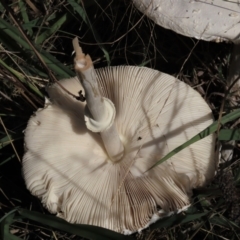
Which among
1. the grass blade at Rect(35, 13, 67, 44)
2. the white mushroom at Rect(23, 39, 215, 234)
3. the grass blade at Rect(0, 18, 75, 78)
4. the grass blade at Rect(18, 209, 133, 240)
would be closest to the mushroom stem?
the white mushroom at Rect(23, 39, 215, 234)

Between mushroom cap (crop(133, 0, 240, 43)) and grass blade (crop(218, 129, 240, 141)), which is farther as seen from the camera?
grass blade (crop(218, 129, 240, 141))

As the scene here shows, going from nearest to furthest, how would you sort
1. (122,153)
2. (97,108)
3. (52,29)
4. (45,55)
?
(97,108) → (122,153) → (45,55) → (52,29)

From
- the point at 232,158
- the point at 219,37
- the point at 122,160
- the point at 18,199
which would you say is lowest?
the point at 18,199

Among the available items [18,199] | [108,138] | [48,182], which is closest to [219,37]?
[108,138]

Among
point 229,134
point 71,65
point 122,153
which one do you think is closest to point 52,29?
point 71,65

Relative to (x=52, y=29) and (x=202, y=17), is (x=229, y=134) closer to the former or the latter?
(x=202, y=17)

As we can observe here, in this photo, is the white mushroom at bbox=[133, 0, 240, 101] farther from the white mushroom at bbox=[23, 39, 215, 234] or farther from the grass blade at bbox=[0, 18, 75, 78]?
Result: the grass blade at bbox=[0, 18, 75, 78]

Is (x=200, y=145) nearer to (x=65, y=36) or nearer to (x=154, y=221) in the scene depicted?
(x=154, y=221)
